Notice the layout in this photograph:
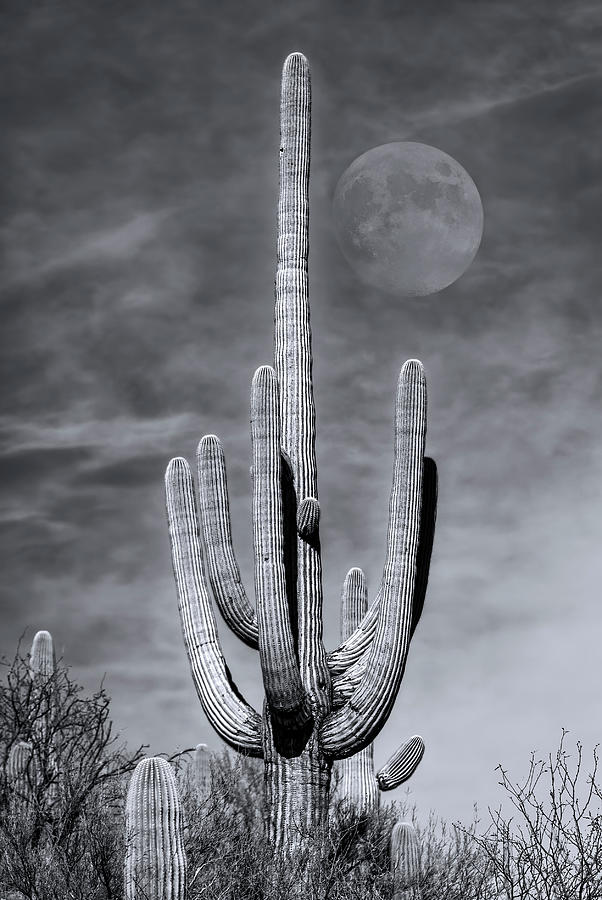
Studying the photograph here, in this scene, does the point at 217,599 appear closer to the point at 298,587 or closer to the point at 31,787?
the point at 298,587

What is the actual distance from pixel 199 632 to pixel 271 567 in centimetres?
152

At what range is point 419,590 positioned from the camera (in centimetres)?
1030

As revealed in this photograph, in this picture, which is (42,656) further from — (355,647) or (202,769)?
(355,647)

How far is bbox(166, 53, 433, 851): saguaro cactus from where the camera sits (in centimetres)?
948

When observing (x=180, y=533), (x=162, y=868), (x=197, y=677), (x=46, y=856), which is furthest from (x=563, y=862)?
(x=46, y=856)

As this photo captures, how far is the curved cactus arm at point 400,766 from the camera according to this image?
13648mm

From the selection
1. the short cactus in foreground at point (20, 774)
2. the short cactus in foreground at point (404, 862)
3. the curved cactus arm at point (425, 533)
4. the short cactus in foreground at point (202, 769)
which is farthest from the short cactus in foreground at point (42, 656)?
the curved cactus arm at point (425, 533)

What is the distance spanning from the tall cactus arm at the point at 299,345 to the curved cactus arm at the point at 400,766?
401 centimetres

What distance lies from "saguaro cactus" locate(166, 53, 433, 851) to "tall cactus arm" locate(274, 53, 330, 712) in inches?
0.6

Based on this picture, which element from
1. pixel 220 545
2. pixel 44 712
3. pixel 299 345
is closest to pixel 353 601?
pixel 220 545

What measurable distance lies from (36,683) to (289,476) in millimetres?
7199

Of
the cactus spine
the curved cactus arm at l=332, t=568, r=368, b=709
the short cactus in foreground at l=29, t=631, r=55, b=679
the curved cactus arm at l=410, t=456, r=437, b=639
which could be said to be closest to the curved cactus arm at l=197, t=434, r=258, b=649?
the curved cactus arm at l=410, t=456, r=437, b=639

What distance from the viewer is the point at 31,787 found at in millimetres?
14219

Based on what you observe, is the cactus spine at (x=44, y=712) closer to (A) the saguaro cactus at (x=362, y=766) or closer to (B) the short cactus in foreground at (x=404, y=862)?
(A) the saguaro cactus at (x=362, y=766)
